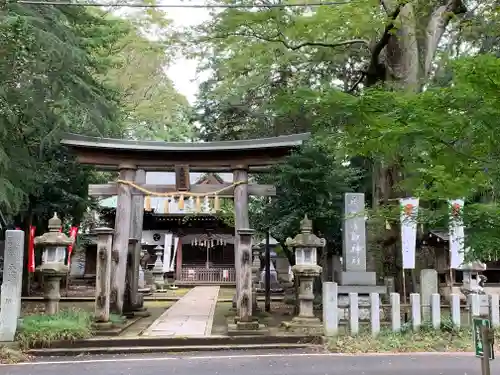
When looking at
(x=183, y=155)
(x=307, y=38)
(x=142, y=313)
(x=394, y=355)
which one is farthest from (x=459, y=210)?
(x=142, y=313)

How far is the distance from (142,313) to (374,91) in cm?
989

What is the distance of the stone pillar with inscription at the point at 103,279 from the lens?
962cm

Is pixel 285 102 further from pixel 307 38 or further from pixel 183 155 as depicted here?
pixel 307 38

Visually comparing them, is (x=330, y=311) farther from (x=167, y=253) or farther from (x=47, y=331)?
(x=167, y=253)

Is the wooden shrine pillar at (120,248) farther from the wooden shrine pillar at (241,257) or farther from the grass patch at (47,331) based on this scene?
the wooden shrine pillar at (241,257)

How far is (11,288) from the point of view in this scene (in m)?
8.62

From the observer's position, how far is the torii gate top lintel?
432 inches

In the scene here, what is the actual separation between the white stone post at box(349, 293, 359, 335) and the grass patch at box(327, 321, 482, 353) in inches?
5.3

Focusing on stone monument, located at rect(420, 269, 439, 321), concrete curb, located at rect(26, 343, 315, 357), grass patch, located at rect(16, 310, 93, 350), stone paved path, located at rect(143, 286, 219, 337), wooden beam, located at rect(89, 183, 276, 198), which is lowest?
concrete curb, located at rect(26, 343, 315, 357)

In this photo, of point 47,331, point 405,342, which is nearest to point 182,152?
point 47,331

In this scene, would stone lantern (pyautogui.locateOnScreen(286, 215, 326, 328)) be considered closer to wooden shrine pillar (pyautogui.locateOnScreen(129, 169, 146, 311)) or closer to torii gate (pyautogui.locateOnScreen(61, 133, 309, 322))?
torii gate (pyautogui.locateOnScreen(61, 133, 309, 322))

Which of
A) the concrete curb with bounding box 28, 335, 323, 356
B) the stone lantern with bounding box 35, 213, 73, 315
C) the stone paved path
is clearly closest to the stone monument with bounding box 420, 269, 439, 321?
the concrete curb with bounding box 28, 335, 323, 356

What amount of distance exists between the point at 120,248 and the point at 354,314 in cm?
532

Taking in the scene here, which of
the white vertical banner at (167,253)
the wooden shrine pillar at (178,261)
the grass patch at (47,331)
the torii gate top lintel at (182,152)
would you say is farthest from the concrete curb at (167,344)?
the wooden shrine pillar at (178,261)
